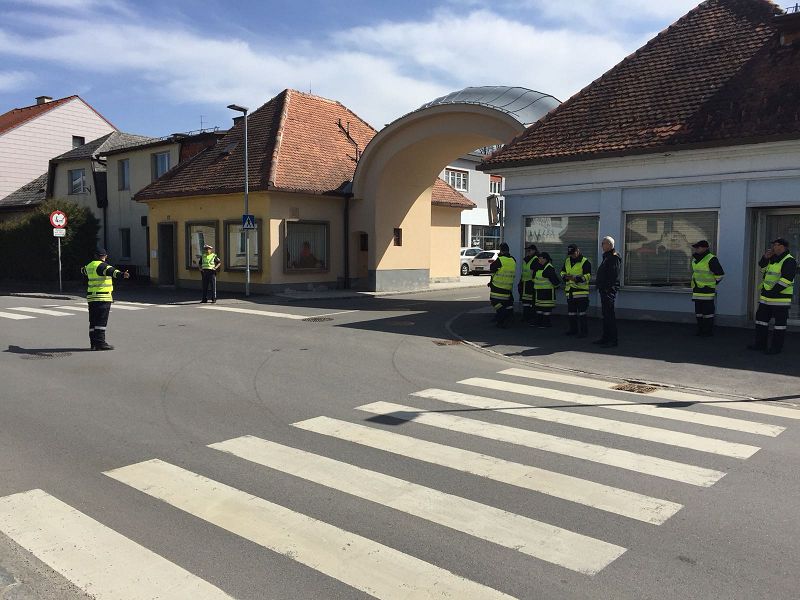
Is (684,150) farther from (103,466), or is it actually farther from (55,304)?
(55,304)

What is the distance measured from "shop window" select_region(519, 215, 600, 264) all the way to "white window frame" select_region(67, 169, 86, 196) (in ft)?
87.6

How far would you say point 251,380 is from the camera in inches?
358

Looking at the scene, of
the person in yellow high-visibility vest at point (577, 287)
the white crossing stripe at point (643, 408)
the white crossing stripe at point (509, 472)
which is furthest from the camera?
the person in yellow high-visibility vest at point (577, 287)

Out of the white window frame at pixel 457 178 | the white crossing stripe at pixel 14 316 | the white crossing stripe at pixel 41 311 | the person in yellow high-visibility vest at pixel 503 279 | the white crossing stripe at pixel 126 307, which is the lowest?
the white crossing stripe at pixel 14 316

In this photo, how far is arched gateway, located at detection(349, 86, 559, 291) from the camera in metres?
20.1

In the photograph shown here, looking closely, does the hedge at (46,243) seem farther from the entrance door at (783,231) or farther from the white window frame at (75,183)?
the entrance door at (783,231)

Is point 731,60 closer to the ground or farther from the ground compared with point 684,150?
farther from the ground

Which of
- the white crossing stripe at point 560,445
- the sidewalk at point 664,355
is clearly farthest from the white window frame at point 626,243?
the white crossing stripe at point 560,445

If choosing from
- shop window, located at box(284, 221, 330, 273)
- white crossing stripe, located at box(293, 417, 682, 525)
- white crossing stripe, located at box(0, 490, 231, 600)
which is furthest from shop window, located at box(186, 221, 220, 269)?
white crossing stripe, located at box(0, 490, 231, 600)

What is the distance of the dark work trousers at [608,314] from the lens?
38.4ft

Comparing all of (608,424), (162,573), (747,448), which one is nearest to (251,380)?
(608,424)

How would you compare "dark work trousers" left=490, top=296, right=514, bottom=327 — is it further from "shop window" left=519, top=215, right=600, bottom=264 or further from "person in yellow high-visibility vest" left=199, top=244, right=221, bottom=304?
"person in yellow high-visibility vest" left=199, top=244, right=221, bottom=304

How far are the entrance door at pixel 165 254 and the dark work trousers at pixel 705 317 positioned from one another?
70.2ft

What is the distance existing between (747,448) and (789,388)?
10.6 ft
